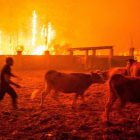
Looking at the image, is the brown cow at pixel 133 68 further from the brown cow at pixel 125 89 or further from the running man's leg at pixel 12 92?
the running man's leg at pixel 12 92

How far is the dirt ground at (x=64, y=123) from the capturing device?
4652 mm

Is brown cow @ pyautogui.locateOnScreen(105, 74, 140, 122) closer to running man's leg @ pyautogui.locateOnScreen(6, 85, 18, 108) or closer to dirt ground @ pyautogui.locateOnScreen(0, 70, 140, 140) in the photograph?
dirt ground @ pyautogui.locateOnScreen(0, 70, 140, 140)

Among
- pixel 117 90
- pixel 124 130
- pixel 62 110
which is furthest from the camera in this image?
pixel 62 110

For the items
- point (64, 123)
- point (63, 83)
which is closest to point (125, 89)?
point (64, 123)

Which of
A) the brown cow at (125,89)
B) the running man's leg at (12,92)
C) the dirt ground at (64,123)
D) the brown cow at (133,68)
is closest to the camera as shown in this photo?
the dirt ground at (64,123)

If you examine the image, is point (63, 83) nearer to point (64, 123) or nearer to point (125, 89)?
point (64, 123)

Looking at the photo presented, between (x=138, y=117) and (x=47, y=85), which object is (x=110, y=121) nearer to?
(x=138, y=117)

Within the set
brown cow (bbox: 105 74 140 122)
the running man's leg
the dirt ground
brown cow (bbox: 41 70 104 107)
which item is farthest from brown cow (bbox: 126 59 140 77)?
the running man's leg

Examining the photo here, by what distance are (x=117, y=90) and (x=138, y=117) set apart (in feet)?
3.73

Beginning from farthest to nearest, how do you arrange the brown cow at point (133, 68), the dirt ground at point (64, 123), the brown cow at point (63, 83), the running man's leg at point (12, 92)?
the brown cow at point (133, 68) → the brown cow at point (63, 83) → the running man's leg at point (12, 92) → the dirt ground at point (64, 123)

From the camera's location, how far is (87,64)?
24469mm

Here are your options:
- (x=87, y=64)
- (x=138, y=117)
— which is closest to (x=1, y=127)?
(x=138, y=117)

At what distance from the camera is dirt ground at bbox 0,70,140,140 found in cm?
465

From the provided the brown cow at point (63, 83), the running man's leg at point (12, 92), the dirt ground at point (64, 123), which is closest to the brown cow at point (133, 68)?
the dirt ground at point (64, 123)
